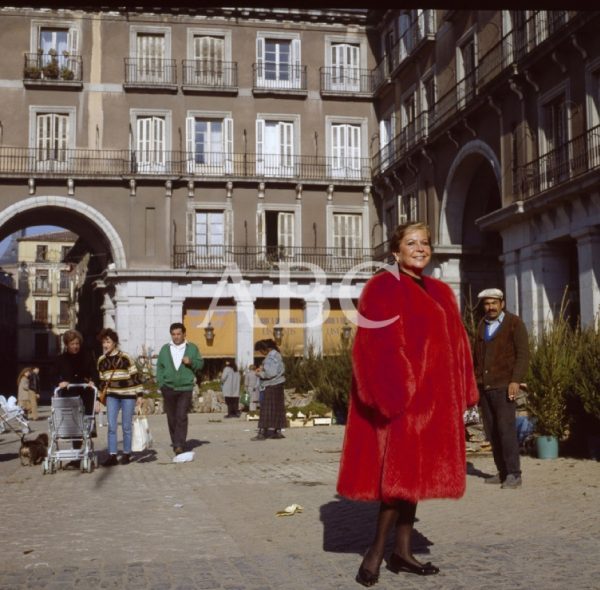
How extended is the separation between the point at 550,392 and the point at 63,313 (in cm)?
7479

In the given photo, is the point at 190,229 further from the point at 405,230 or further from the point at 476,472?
the point at 405,230

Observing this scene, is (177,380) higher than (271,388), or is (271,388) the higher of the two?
(177,380)

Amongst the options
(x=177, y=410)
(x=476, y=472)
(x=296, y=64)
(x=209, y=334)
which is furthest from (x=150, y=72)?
(x=476, y=472)

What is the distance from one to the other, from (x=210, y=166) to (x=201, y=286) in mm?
4645

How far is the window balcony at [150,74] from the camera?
3366cm

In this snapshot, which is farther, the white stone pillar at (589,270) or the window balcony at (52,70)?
the window balcony at (52,70)

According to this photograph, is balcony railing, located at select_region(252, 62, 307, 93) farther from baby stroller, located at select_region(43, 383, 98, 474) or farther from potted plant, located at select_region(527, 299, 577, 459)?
baby stroller, located at select_region(43, 383, 98, 474)

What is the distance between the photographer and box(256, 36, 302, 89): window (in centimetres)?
3484

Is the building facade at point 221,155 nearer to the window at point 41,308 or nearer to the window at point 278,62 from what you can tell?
Answer: the window at point 278,62

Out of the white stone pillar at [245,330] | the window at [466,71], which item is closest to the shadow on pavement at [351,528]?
the window at [466,71]

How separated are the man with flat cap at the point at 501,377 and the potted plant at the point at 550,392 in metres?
2.63

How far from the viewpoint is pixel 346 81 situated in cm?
3538

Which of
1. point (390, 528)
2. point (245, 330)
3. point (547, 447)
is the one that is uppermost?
point (245, 330)

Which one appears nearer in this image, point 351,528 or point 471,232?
point 351,528
